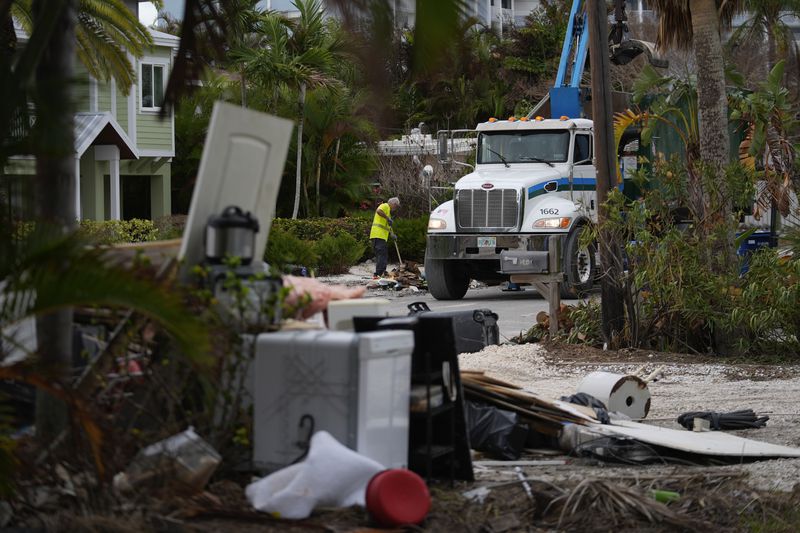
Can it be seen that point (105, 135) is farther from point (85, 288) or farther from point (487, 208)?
point (85, 288)

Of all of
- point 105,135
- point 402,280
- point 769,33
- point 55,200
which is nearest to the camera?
point 55,200

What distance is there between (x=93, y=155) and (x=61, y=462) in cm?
2753

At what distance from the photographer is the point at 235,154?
5.61m

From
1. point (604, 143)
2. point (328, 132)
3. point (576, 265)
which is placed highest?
point (328, 132)

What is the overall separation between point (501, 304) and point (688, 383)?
29.2ft

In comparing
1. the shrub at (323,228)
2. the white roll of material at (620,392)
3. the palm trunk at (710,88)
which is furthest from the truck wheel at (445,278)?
the white roll of material at (620,392)

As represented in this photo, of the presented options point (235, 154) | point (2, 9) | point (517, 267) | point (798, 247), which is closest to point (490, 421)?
point (235, 154)

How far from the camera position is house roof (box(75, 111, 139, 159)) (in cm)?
2833

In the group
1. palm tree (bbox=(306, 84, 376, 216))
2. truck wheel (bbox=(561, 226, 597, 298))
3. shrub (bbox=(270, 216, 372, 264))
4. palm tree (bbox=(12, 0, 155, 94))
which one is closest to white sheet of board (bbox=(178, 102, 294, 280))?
palm tree (bbox=(12, 0, 155, 94))

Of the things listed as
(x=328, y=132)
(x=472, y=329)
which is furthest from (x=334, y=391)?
(x=328, y=132)

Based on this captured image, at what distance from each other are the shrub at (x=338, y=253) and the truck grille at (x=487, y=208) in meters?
6.23

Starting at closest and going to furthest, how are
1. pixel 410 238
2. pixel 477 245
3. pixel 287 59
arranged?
pixel 477 245, pixel 410 238, pixel 287 59

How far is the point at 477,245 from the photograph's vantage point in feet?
65.2

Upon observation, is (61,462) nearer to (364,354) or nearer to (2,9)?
(364,354)
